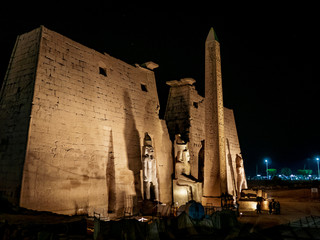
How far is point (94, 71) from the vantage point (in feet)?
36.1

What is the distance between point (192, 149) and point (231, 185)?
4652mm

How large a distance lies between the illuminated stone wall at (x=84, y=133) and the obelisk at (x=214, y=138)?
6.30 feet

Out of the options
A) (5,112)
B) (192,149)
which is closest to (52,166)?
(5,112)

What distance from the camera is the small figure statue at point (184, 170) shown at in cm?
1335

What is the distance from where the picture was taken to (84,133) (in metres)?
9.89

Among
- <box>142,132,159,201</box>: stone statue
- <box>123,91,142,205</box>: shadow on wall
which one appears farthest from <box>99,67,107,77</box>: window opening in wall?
<box>142,132,159,201</box>: stone statue

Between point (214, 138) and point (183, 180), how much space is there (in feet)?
7.52

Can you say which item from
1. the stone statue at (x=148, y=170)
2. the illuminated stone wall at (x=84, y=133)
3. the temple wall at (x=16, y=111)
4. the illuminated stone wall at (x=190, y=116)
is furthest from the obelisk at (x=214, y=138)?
the temple wall at (x=16, y=111)

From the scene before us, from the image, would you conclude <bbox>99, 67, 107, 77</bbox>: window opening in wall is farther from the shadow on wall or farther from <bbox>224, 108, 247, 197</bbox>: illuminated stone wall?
<bbox>224, 108, 247, 197</bbox>: illuminated stone wall

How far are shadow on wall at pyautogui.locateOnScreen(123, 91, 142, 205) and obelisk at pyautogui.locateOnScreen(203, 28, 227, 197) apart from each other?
3.25 m

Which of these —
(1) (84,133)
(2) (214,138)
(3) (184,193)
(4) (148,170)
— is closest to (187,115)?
(2) (214,138)

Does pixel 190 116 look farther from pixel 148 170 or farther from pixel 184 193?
pixel 148 170

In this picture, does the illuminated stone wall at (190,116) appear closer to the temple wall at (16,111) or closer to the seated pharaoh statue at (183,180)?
the seated pharaoh statue at (183,180)

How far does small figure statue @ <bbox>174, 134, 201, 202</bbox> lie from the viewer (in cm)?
1335
